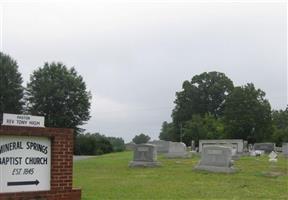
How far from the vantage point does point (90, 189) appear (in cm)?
1748

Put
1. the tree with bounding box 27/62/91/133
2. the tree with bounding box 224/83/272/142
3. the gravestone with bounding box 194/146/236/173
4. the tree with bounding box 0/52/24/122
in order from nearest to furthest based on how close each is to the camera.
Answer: the gravestone with bounding box 194/146/236/173, the tree with bounding box 0/52/24/122, the tree with bounding box 27/62/91/133, the tree with bounding box 224/83/272/142

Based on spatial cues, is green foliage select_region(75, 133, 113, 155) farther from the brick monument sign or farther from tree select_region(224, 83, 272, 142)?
the brick monument sign

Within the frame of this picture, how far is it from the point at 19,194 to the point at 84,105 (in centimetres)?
4333

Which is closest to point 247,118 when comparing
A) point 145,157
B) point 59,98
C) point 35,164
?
point 59,98

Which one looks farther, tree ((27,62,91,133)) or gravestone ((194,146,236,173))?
tree ((27,62,91,133))

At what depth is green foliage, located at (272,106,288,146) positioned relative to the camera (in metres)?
73.6

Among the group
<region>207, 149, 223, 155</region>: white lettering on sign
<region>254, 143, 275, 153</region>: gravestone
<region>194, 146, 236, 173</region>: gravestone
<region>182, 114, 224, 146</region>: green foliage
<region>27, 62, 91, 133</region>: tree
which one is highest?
<region>27, 62, 91, 133</region>: tree

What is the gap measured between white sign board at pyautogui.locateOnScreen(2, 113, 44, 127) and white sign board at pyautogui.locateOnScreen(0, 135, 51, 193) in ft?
0.79

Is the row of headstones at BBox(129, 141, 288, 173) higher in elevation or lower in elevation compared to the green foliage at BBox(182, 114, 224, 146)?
lower

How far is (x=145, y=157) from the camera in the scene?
95.5 ft

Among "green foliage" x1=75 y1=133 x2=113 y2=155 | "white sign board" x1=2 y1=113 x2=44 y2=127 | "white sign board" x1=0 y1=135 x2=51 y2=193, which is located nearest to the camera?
"white sign board" x1=0 y1=135 x2=51 y2=193

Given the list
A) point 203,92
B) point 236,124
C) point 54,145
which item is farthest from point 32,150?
point 203,92

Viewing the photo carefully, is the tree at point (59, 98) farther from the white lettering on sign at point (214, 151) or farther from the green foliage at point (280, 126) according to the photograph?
the green foliage at point (280, 126)

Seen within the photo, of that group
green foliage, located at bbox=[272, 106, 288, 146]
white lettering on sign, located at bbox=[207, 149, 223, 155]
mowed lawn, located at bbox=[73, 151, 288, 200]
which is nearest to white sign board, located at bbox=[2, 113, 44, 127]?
mowed lawn, located at bbox=[73, 151, 288, 200]
